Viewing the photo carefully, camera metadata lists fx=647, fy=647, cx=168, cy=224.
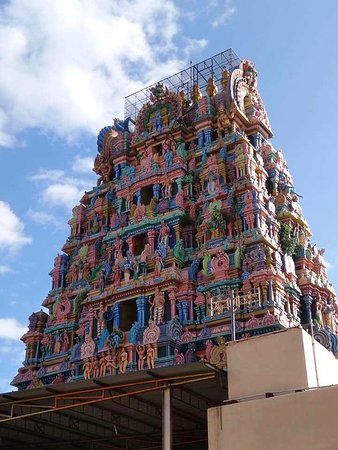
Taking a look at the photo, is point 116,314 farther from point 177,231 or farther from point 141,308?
point 177,231

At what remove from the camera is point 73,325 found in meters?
36.9

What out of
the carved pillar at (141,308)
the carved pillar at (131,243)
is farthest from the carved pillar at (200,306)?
the carved pillar at (131,243)

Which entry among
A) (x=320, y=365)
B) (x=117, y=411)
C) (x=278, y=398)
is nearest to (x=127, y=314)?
(x=117, y=411)

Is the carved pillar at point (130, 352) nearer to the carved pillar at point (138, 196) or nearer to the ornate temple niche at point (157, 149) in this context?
the carved pillar at point (138, 196)

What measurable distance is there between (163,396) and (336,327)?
18.5m

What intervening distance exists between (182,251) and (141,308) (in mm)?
3794

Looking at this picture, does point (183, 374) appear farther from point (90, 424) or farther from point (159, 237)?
point (159, 237)

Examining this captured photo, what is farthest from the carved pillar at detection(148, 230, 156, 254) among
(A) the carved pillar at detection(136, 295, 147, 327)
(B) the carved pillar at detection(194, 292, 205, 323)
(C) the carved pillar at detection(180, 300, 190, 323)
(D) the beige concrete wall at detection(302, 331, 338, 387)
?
(D) the beige concrete wall at detection(302, 331, 338, 387)

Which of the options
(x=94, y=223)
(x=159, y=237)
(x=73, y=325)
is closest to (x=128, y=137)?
(x=94, y=223)

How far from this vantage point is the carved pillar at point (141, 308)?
108 feet

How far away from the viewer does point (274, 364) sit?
17672 millimetres

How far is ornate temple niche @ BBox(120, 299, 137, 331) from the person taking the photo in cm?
3468

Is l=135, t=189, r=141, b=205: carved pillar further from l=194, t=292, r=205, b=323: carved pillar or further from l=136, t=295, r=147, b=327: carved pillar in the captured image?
l=194, t=292, r=205, b=323: carved pillar

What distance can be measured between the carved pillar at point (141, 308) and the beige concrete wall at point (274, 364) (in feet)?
48.3
